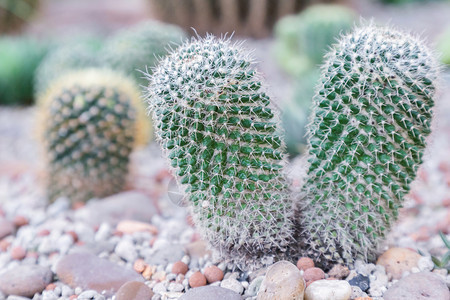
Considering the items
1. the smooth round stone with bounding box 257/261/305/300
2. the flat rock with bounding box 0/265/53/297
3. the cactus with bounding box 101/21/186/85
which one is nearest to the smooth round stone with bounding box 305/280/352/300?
Answer: the smooth round stone with bounding box 257/261/305/300

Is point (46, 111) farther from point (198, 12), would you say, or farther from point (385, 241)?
point (198, 12)

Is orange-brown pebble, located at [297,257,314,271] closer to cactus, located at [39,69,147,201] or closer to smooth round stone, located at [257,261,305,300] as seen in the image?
smooth round stone, located at [257,261,305,300]

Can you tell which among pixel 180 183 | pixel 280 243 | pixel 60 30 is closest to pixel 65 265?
pixel 180 183

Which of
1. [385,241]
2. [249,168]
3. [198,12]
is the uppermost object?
[198,12]

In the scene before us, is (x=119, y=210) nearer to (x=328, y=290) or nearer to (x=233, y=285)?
(x=233, y=285)

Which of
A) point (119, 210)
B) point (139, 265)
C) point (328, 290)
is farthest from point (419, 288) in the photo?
point (119, 210)

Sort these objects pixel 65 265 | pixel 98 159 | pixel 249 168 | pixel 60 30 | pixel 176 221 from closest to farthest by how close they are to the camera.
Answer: pixel 249 168 < pixel 65 265 < pixel 176 221 < pixel 98 159 < pixel 60 30

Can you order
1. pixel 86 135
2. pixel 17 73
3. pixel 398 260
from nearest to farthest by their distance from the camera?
pixel 398 260 < pixel 86 135 < pixel 17 73
